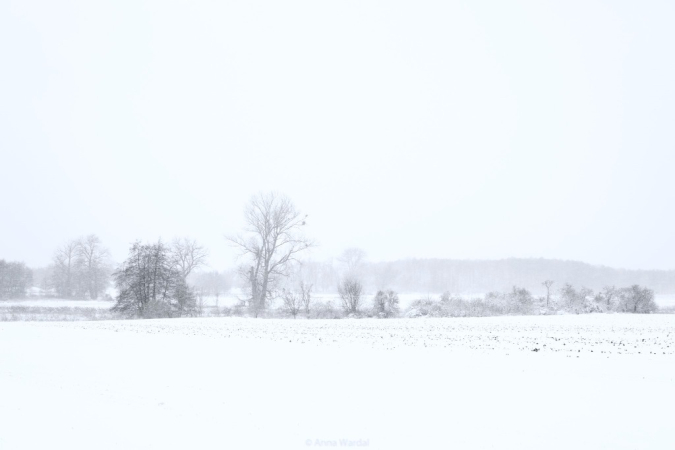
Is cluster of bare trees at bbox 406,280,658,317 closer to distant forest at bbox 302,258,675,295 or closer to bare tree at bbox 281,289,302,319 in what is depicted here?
bare tree at bbox 281,289,302,319

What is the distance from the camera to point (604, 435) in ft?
29.7

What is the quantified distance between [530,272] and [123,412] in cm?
15707

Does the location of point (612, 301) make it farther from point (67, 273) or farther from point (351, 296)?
point (67, 273)

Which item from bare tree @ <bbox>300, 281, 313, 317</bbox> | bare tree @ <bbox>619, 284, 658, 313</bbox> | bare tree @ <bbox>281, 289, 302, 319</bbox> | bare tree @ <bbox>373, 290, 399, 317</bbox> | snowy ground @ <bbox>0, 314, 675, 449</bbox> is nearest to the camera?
snowy ground @ <bbox>0, 314, 675, 449</bbox>

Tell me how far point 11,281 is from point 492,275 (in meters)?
122

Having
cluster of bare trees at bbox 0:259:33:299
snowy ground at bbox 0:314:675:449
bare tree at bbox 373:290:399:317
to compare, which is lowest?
snowy ground at bbox 0:314:675:449

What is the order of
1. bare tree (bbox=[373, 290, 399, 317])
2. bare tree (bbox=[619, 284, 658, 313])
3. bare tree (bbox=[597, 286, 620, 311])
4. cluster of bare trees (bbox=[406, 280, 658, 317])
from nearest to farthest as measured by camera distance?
cluster of bare trees (bbox=[406, 280, 658, 317])
bare tree (bbox=[373, 290, 399, 317])
bare tree (bbox=[619, 284, 658, 313])
bare tree (bbox=[597, 286, 620, 311])

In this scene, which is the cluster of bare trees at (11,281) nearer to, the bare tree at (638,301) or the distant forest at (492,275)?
the distant forest at (492,275)

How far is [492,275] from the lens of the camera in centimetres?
15462

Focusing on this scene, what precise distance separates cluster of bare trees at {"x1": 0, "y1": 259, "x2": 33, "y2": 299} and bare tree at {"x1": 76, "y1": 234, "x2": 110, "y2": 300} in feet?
29.9

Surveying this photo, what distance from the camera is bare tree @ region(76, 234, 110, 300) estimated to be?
88.5 meters

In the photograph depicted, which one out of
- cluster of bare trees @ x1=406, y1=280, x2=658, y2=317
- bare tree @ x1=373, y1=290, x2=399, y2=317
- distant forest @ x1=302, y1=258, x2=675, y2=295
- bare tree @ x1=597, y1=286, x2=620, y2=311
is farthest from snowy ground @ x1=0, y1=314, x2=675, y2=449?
distant forest @ x1=302, y1=258, x2=675, y2=295

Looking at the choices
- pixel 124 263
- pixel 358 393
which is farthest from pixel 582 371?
pixel 124 263

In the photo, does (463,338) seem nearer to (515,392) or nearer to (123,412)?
(515,392)
